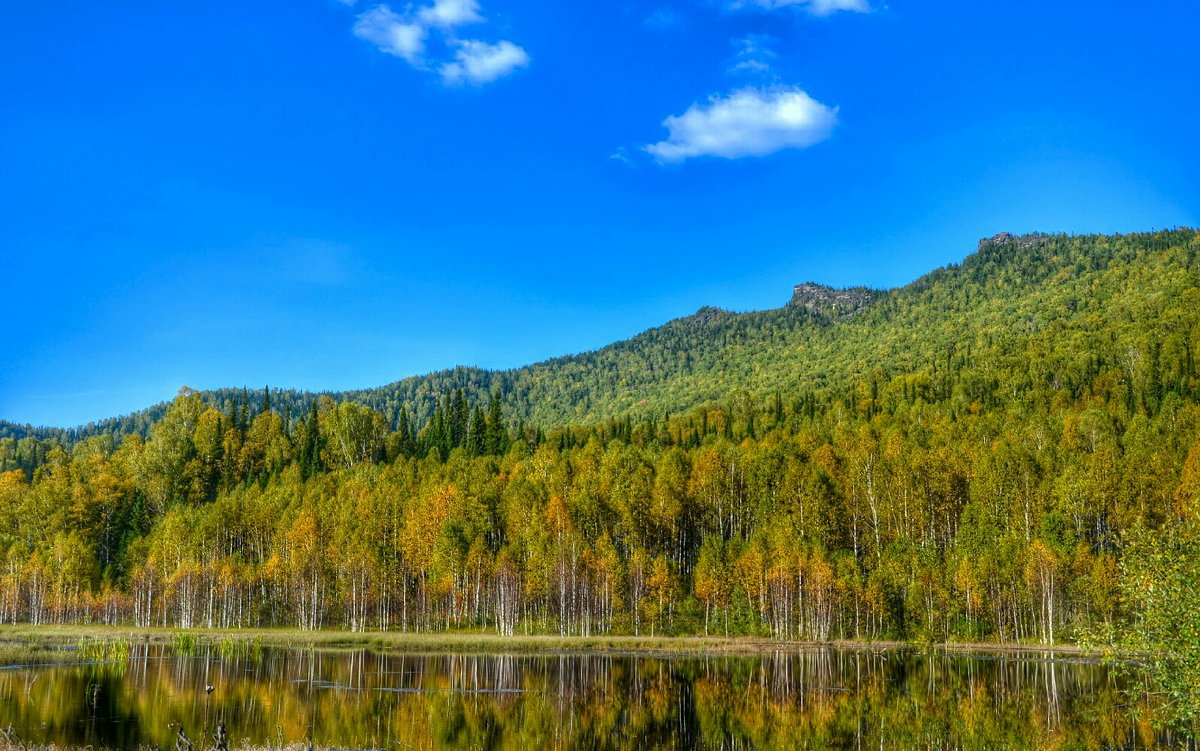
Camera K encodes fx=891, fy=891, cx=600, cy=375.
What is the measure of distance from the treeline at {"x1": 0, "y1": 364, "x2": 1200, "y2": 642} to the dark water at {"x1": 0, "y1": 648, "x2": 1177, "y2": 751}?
92.5ft

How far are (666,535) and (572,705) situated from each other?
7878cm

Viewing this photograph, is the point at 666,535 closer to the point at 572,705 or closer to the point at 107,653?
the point at 107,653

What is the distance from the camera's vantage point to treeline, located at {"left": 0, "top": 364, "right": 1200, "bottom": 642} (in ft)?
334

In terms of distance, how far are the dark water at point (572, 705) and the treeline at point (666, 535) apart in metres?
28.2

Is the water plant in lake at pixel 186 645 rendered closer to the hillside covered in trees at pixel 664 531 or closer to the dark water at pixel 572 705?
the dark water at pixel 572 705

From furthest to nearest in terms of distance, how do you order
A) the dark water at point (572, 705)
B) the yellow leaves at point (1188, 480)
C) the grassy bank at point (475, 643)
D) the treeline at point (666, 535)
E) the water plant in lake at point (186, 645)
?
the treeline at point (666, 535) → the yellow leaves at point (1188, 480) → the grassy bank at point (475, 643) → the water plant in lake at point (186, 645) → the dark water at point (572, 705)

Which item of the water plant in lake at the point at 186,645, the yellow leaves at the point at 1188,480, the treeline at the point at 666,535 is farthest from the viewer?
the treeline at the point at 666,535

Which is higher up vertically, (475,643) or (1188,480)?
(1188,480)

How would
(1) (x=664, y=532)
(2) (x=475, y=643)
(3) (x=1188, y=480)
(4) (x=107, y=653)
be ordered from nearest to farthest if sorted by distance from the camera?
1. (4) (x=107, y=653)
2. (2) (x=475, y=643)
3. (3) (x=1188, y=480)
4. (1) (x=664, y=532)

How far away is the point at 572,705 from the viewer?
49062 millimetres

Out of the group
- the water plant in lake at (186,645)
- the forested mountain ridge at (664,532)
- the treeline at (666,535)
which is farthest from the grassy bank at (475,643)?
the treeline at (666,535)

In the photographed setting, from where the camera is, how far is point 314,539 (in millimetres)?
120125

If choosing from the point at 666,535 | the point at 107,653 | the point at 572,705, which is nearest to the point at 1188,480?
the point at 666,535

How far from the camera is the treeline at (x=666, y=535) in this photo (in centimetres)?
10181
